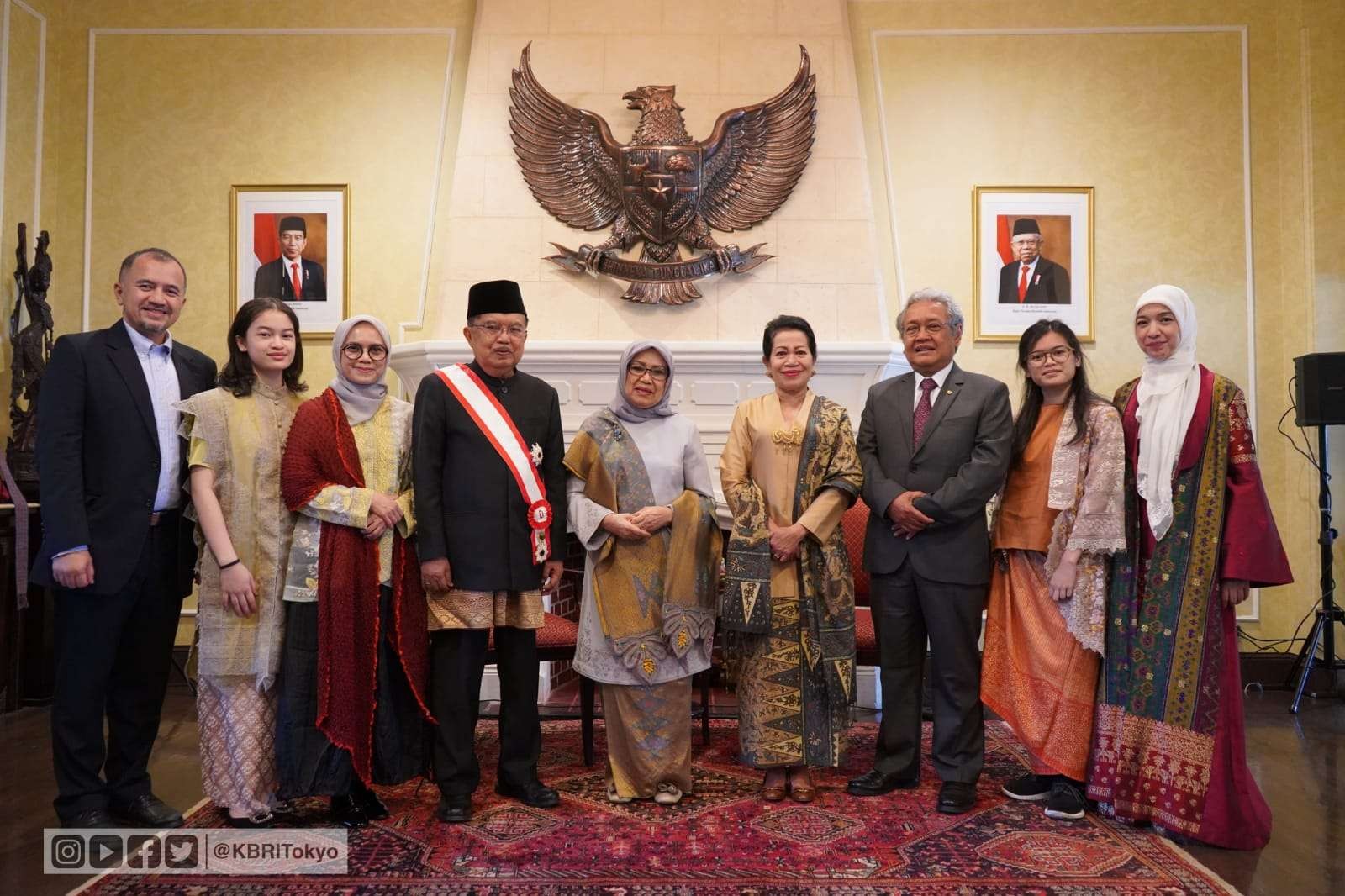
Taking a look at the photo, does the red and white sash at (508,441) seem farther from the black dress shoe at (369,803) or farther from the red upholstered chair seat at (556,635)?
the black dress shoe at (369,803)

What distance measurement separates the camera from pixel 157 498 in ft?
8.96

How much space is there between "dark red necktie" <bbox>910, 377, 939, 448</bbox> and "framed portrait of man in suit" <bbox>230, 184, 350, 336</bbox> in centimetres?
327

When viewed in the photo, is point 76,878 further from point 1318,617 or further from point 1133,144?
point 1133,144

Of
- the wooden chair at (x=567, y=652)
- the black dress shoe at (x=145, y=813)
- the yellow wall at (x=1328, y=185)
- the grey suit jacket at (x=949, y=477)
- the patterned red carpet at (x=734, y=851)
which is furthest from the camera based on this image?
the yellow wall at (x=1328, y=185)

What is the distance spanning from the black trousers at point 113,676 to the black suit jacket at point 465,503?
78 cm

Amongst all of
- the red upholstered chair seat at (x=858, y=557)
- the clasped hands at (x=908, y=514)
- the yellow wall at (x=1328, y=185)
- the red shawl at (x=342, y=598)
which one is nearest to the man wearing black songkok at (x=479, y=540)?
the red shawl at (x=342, y=598)

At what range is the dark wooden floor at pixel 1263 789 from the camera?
2.42 metres

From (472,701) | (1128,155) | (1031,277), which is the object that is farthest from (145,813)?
(1128,155)

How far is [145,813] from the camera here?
2727mm

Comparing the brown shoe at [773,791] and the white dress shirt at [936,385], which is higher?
the white dress shirt at [936,385]

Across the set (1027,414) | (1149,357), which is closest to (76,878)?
(1027,414)

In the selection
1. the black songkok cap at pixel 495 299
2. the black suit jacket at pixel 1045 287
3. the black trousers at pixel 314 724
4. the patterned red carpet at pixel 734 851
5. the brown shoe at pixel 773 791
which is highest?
the black suit jacket at pixel 1045 287

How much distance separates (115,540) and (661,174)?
304 cm

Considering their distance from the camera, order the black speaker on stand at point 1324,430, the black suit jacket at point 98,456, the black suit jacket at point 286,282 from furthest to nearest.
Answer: the black suit jacket at point 286,282
the black speaker on stand at point 1324,430
the black suit jacket at point 98,456
